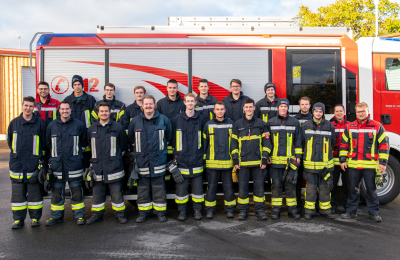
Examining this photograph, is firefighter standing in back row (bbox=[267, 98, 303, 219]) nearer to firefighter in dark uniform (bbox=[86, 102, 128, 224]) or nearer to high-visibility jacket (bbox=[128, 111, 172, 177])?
high-visibility jacket (bbox=[128, 111, 172, 177])

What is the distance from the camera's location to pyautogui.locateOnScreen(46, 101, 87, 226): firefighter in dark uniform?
4.61m

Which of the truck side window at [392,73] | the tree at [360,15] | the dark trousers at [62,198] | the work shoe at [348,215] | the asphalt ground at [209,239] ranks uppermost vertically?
the tree at [360,15]

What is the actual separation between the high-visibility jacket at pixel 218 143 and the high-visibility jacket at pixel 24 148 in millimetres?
2657

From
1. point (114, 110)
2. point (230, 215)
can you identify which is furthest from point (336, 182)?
point (114, 110)

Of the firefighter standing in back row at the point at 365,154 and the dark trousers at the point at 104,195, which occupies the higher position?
the firefighter standing in back row at the point at 365,154

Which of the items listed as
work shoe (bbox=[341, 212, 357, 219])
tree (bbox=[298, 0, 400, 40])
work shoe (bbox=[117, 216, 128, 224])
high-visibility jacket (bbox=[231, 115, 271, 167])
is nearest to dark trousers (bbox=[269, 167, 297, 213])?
high-visibility jacket (bbox=[231, 115, 271, 167])

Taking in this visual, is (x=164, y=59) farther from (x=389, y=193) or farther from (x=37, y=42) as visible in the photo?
(x=389, y=193)

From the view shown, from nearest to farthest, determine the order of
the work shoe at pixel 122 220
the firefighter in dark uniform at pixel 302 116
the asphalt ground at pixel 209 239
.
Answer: the asphalt ground at pixel 209 239, the work shoe at pixel 122 220, the firefighter in dark uniform at pixel 302 116

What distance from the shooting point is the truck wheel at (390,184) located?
5406mm

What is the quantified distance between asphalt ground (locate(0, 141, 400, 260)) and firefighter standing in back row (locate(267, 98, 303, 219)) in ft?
1.03

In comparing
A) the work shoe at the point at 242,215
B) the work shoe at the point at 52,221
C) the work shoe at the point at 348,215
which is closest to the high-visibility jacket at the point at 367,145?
the work shoe at the point at 348,215

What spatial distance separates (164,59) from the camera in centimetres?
543

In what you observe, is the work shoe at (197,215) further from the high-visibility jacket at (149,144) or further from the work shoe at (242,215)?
the high-visibility jacket at (149,144)

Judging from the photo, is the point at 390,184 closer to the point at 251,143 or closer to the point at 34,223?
the point at 251,143
